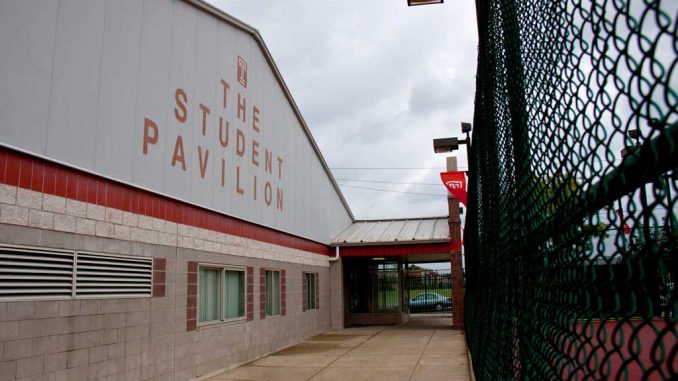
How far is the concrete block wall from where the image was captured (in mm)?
6168

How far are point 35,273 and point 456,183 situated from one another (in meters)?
10.2

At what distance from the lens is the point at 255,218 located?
44.0 ft

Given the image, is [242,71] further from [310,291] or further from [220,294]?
[310,291]

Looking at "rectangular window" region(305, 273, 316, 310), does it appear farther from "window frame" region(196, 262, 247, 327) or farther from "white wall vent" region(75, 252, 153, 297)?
"white wall vent" region(75, 252, 153, 297)

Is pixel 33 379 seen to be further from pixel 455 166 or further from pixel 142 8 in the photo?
pixel 455 166

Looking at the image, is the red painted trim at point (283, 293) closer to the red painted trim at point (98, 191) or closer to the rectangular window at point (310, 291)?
the rectangular window at point (310, 291)

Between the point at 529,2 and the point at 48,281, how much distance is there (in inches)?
260

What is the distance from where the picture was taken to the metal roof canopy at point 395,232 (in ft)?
64.1

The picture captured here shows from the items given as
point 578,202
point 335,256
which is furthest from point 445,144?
point 335,256

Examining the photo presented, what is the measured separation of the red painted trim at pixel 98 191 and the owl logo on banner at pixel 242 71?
3393 millimetres

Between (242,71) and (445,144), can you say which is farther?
(242,71)

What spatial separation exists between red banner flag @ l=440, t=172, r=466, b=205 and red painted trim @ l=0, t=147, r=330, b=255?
5.33 metres

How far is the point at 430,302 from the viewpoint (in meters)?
31.8

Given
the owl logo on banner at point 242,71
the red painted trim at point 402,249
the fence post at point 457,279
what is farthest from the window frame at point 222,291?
the fence post at point 457,279
